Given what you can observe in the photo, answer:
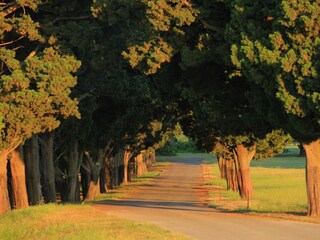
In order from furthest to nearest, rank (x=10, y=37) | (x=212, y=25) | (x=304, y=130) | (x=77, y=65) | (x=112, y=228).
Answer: (x=10, y=37) → (x=77, y=65) → (x=212, y=25) → (x=304, y=130) → (x=112, y=228)

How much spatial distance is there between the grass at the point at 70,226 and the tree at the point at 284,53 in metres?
4.96

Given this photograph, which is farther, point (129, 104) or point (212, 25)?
point (129, 104)

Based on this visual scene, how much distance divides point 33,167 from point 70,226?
14626 millimetres

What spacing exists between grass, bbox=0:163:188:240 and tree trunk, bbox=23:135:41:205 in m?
8.18

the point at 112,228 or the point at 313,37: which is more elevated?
the point at 313,37

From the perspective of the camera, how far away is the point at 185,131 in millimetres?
48281

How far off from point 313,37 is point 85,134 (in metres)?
19.9

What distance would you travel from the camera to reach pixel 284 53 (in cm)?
2059

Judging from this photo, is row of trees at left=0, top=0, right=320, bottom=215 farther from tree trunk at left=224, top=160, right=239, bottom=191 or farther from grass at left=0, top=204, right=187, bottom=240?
tree trunk at left=224, top=160, right=239, bottom=191

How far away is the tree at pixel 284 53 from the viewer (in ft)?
65.5

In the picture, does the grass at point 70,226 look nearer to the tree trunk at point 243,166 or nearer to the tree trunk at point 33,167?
the tree trunk at point 33,167

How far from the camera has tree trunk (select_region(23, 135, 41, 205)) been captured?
3425cm

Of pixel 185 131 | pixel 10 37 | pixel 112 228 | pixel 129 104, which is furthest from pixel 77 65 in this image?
pixel 185 131

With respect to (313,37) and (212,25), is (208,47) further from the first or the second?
(313,37)
